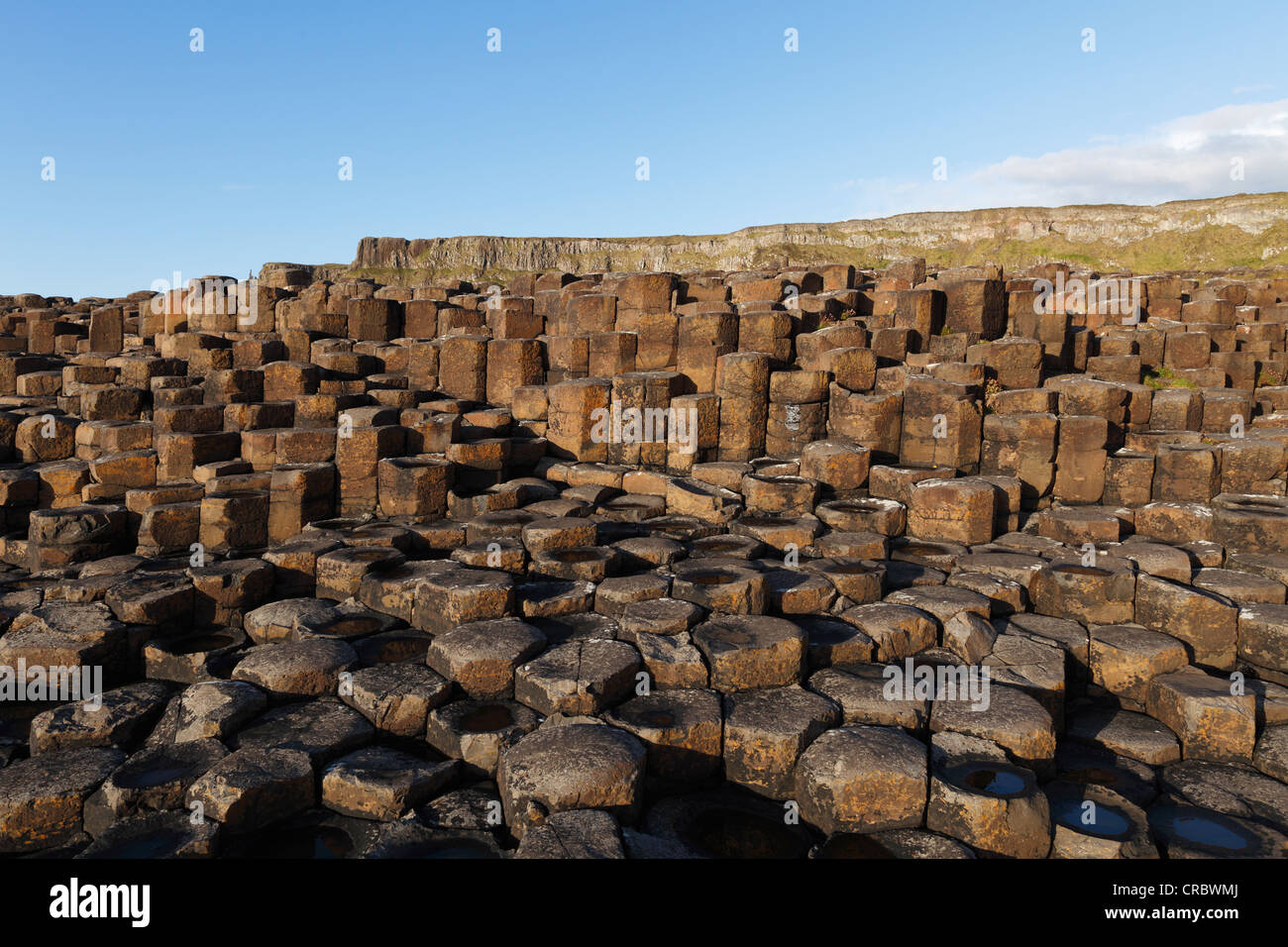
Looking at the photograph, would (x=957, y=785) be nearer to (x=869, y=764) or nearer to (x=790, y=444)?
(x=869, y=764)

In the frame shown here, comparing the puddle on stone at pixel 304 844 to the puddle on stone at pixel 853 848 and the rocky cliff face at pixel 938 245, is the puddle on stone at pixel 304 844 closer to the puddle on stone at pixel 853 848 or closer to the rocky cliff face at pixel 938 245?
the puddle on stone at pixel 853 848

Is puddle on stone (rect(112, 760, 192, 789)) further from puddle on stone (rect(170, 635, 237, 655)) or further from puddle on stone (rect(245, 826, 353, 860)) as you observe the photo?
puddle on stone (rect(170, 635, 237, 655))

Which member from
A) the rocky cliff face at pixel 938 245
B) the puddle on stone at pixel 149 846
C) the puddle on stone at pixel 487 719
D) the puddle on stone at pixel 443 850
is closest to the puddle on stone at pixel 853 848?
the puddle on stone at pixel 443 850

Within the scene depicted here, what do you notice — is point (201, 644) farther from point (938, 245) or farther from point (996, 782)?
point (938, 245)

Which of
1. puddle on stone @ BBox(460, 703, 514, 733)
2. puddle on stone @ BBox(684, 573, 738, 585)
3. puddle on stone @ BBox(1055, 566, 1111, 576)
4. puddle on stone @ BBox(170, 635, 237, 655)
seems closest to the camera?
puddle on stone @ BBox(460, 703, 514, 733)

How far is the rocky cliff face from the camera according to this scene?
46188 millimetres

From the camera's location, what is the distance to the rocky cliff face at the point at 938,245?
46.2 metres

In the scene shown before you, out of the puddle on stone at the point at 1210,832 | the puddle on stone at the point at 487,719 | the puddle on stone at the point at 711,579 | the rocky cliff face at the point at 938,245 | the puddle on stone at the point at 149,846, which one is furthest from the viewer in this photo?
the rocky cliff face at the point at 938,245

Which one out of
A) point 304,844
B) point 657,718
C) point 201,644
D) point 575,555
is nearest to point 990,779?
point 657,718

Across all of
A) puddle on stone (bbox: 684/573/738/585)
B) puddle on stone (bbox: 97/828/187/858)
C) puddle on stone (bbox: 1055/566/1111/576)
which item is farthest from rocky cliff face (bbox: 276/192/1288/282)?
puddle on stone (bbox: 97/828/187/858)

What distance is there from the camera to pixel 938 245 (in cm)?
5269
